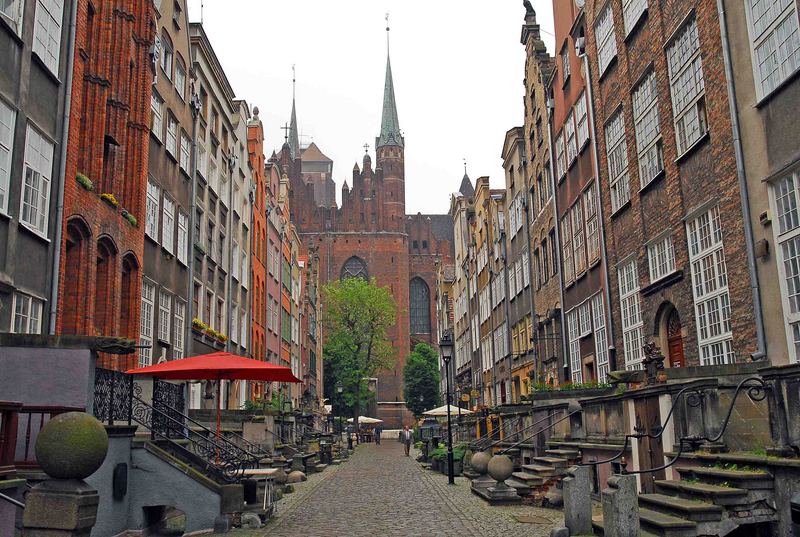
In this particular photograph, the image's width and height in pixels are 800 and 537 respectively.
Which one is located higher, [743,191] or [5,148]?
[5,148]

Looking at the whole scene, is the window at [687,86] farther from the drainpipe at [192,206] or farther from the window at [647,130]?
the drainpipe at [192,206]

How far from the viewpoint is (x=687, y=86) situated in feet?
52.5

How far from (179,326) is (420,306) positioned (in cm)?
7794

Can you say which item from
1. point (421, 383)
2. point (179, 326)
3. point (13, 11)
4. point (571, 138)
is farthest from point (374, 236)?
point (13, 11)

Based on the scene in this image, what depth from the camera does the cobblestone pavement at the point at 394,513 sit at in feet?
40.5

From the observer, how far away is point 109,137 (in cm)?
1855

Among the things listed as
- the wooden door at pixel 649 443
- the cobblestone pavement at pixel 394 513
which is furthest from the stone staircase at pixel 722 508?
the cobblestone pavement at pixel 394 513

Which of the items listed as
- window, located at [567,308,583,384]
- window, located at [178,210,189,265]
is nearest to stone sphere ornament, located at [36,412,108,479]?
window, located at [178,210,189,265]

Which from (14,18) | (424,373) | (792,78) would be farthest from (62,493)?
(424,373)

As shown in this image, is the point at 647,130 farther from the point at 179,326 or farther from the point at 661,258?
the point at 179,326

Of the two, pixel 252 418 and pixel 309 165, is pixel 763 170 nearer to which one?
pixel 252 418

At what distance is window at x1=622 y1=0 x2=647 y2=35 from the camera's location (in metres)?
18.5

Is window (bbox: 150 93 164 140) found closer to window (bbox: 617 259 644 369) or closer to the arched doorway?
window (bbox: 617 259 644 369)

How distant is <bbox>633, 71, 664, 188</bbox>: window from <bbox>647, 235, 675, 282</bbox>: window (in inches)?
59.3
